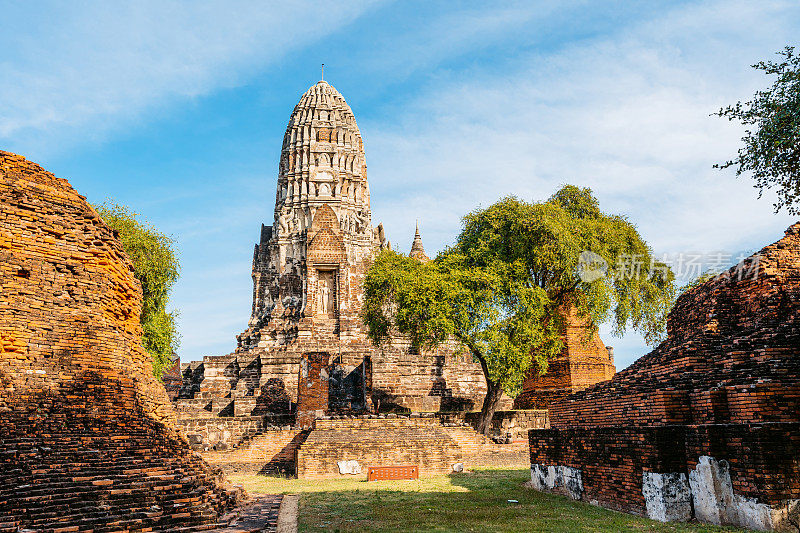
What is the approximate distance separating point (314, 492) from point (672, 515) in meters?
7.17

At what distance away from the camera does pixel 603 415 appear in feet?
34.2

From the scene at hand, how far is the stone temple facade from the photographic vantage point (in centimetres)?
2606

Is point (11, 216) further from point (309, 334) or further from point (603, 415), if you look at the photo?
point (309, 334)

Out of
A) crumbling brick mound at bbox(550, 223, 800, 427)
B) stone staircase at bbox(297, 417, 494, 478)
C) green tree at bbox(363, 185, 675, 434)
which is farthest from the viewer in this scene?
green tree at bbox(363, 185, 675, 434)

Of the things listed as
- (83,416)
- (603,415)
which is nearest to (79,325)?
(83,416)

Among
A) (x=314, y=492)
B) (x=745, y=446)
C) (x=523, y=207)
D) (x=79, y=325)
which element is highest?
(x=523, y=207)

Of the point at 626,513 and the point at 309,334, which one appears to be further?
the point at 309,334

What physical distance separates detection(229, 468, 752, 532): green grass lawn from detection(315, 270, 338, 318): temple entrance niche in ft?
68.8

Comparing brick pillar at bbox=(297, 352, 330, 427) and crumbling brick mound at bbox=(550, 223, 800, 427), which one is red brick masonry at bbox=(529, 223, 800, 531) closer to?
crumbling brick mound at bbox=(550, 223, 800, 427)

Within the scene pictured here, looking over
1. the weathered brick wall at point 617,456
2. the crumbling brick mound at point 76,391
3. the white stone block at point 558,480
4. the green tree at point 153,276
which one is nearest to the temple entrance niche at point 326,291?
the green tree at point 153,276

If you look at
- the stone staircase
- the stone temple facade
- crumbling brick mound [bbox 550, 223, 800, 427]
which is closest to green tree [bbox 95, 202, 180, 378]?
the stone temple facade

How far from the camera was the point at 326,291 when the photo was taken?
35406 millimetres

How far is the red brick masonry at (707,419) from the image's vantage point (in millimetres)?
7043

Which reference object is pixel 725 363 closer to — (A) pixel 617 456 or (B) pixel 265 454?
(A) pixel 617 456
